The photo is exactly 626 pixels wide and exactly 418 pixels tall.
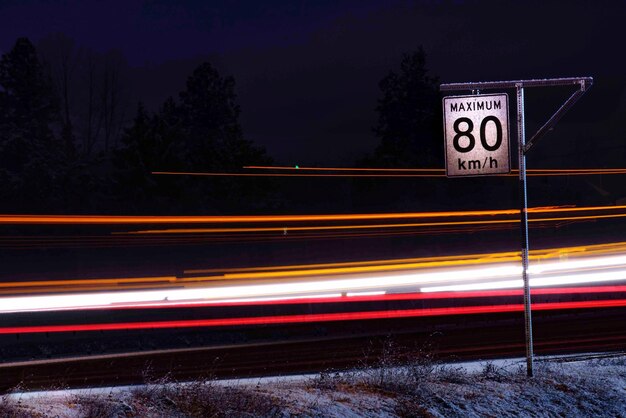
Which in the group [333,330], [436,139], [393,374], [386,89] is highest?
A: [386,89]

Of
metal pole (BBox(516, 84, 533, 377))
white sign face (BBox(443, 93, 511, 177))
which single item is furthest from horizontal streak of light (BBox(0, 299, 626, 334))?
white sign face (BBox(443, 93, 511, 177))

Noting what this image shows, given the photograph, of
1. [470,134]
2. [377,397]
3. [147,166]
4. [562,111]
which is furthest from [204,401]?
[147,166]

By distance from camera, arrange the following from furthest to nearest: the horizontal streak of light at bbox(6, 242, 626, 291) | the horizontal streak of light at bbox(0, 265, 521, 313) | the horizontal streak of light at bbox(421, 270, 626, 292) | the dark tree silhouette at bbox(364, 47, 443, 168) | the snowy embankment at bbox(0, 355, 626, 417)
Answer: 1. the dark tree silhouette at bbox(364, 47, 443, 168)
2. the horizontal streak of light at bbox(6, 242, 626, 291)
3. the horizontal streak of light at bbox(421, 270, 626, 292)
4. the horizontal streak of light at bbox(0, 265, 521, 313)
5. the snowy embankment at bbox(0, 355, 626, 417)

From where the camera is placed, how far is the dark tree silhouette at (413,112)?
5438cm

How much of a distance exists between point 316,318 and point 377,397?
1282 cm

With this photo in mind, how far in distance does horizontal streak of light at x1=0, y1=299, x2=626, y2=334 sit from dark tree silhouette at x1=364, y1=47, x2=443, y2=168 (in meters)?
30.6

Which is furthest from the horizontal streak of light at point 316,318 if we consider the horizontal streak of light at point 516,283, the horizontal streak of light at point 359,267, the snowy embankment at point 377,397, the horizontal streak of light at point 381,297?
the snowy embankment at point 377,397

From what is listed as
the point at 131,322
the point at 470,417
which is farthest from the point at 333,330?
the point at 470,417

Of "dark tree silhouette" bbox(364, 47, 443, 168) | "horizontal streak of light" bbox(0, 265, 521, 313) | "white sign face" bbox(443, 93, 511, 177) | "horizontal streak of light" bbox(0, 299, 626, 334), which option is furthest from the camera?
"dark tree silhouette" bbox(364, 47, 443, 168)

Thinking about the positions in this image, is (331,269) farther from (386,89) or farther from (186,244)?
(386,89)

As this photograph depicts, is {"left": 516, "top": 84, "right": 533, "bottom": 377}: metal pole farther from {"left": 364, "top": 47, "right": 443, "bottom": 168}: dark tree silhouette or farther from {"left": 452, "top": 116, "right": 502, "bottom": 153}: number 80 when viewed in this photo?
{"left": 364, "top": 47, "right": 443, "bottom": 168}: dark tree silhouette

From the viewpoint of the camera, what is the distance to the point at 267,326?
22312 millimetres

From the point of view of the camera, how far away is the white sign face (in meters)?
10.7

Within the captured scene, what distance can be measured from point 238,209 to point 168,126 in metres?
5.49
